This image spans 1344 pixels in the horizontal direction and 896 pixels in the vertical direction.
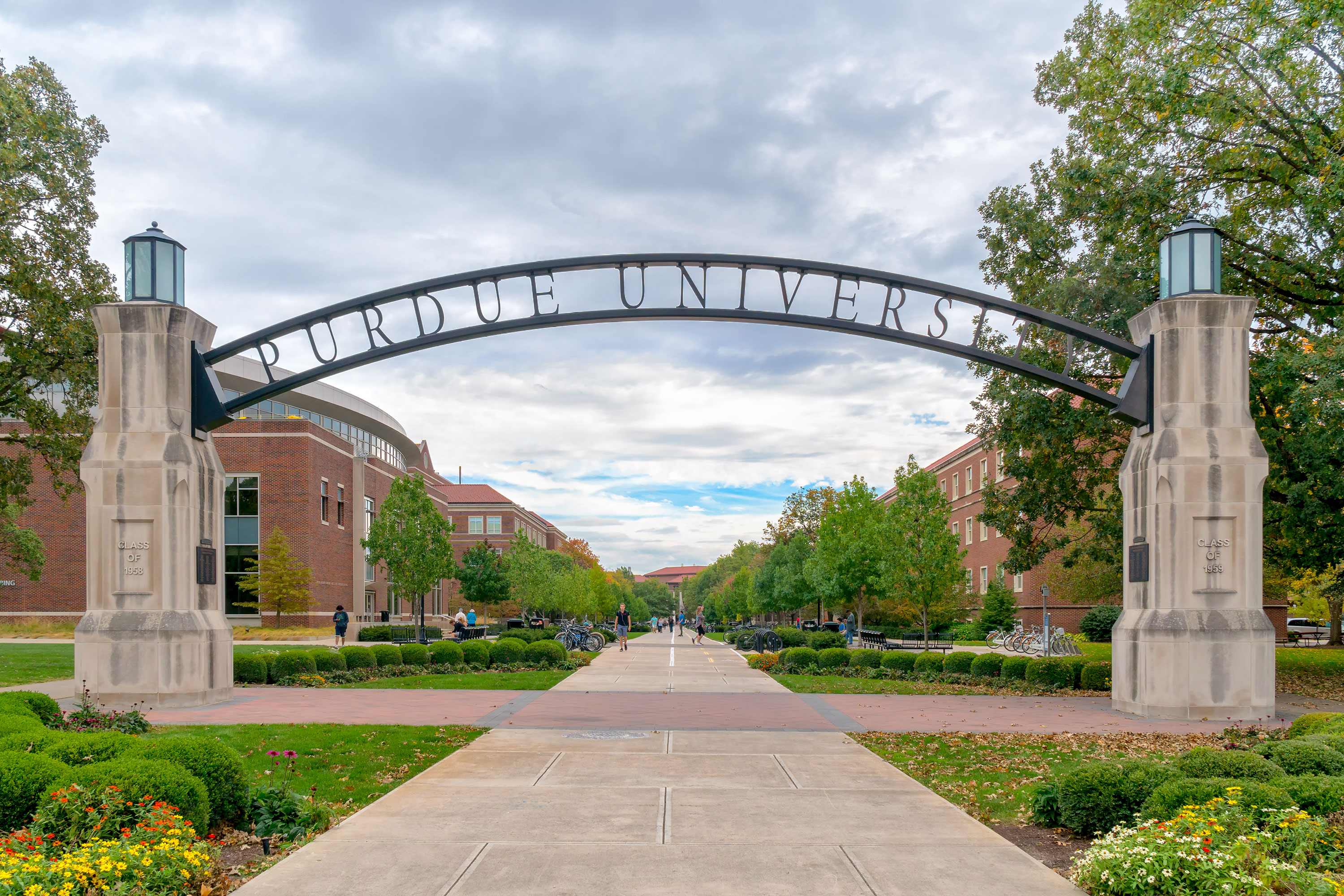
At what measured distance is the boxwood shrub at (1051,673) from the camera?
17.7m

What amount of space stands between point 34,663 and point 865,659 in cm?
1921

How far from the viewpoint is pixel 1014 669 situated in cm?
1888

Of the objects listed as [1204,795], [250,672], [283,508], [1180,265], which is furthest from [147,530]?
[283,508]

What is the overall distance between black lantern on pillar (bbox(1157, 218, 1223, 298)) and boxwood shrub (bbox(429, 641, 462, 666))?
1549 cm

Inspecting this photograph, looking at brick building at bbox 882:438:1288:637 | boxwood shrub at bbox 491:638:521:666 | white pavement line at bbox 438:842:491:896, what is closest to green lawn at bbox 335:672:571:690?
boxwood shrub at bbox 491:638:521:666

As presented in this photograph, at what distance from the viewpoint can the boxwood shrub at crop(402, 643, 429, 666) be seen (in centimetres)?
2144

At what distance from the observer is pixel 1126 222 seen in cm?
1912

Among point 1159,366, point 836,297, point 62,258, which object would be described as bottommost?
point 1159,366

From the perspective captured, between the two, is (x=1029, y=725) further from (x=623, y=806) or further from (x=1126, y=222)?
(x=1126, y=222)

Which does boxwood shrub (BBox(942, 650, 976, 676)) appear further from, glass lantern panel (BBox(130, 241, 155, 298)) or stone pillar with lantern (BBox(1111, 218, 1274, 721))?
glass lantern panel (BBox(130, 241, 155, 298))

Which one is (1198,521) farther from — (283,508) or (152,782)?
(283,508)

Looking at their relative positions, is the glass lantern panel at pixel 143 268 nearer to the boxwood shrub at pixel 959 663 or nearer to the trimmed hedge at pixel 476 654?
the trimmed hedge at pixel 476 654

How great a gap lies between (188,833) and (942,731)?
8.99m

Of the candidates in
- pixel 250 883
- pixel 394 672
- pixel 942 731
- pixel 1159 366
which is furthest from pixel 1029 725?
pixel 394 672
